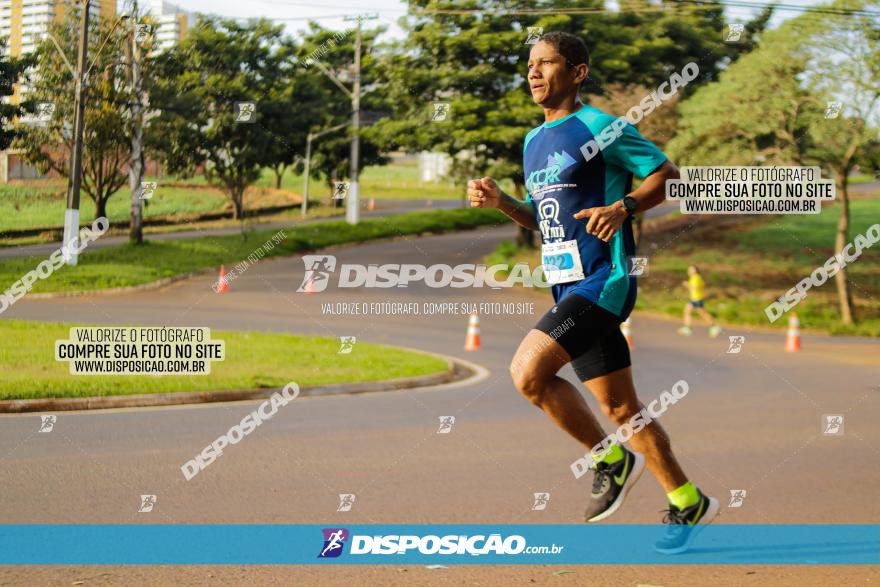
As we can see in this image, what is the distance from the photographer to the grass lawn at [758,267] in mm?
29531

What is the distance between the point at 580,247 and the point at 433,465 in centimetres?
420

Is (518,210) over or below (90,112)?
below

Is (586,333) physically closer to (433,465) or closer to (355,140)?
(433,465)

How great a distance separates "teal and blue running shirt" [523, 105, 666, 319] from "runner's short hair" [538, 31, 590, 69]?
0.19 metres

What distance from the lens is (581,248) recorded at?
14.1 feet

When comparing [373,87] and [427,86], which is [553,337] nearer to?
[427,86]

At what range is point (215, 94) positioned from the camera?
85.3 ft

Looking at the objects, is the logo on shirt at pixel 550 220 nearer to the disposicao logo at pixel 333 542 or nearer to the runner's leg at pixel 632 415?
the runner's leg at pixel 632 415

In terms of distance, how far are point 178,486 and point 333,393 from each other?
6.28m

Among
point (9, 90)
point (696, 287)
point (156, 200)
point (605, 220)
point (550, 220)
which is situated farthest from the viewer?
point (156, 200)

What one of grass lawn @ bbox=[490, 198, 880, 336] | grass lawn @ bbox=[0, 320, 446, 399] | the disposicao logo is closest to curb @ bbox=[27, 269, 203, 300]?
grass lawn @ bbox=[0, 320, 446, 399]

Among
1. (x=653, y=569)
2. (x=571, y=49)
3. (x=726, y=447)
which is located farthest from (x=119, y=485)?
(x=726, y=447)

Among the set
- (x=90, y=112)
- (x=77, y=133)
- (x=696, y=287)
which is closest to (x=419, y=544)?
(x=77, y=133)

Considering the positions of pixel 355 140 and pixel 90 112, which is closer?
pixel 90 112
